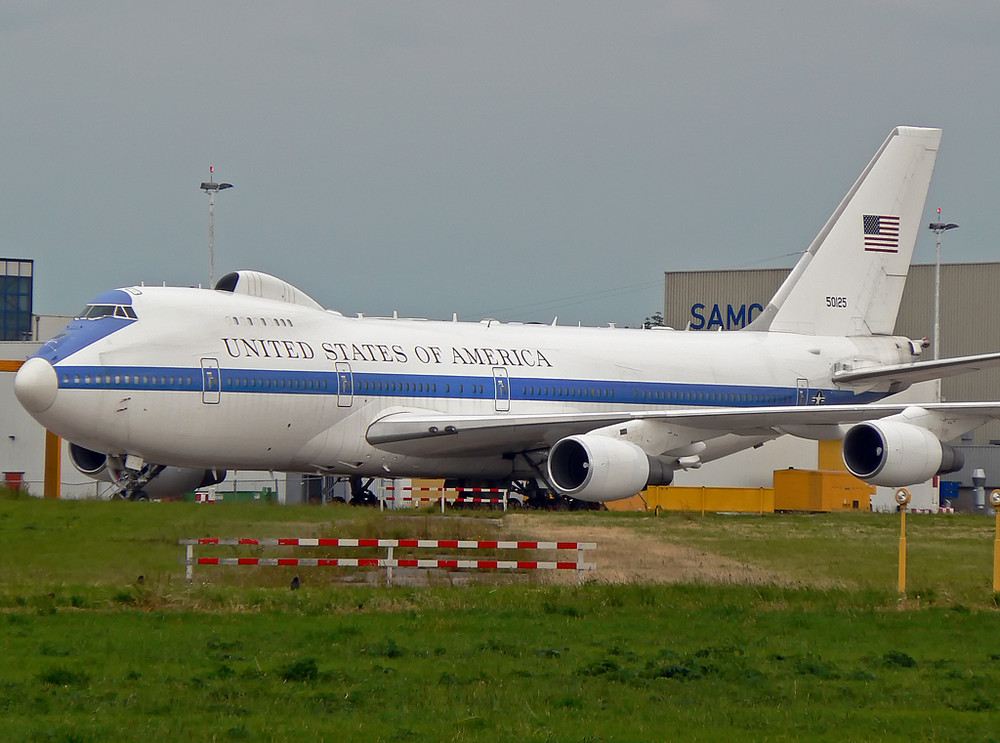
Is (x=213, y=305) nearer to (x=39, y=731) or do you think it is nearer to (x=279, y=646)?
(x=279, y=646)

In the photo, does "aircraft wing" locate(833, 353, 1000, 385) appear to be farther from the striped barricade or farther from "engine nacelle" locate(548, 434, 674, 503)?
the striped barricade

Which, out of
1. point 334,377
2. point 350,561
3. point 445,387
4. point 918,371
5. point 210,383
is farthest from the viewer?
point 918,371

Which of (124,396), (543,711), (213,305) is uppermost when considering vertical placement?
(213,305)

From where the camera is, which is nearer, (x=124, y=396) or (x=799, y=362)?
(x=124, y=396)

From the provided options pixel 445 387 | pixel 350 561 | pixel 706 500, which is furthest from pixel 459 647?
pixel 706 500

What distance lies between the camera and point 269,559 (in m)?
17.1

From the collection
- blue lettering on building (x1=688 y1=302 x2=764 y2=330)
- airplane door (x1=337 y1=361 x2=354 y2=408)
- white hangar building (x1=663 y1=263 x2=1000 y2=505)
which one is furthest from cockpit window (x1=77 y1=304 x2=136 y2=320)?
blue lettering on building (x1=688 y1=302 x2=764 y2=330)

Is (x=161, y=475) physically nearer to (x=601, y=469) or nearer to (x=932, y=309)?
(x=601, y=469)

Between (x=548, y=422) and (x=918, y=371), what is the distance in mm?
10937

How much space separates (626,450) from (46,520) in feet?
39.2

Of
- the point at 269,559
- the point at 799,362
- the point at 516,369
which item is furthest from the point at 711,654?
the point at 799,362

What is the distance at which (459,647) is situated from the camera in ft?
41.9

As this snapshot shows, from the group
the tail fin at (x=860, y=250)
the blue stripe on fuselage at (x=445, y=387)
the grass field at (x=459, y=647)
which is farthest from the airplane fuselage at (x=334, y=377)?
the grass field at (x=459, y=647)

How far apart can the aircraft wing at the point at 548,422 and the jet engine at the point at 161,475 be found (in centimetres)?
417
